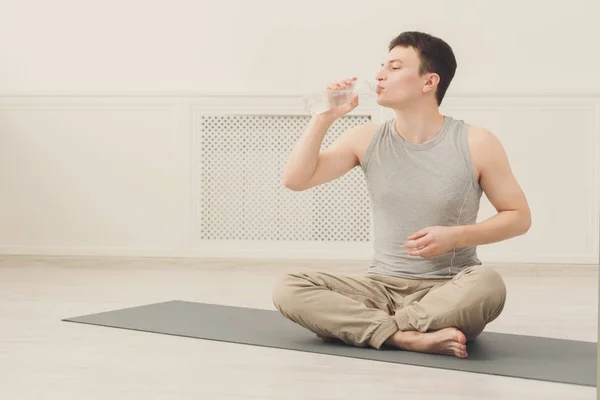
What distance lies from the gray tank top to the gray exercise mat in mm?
200

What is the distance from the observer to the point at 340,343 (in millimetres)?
2029

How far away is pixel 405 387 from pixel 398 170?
24.2 inches

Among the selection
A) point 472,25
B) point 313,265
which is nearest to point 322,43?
point 472,25

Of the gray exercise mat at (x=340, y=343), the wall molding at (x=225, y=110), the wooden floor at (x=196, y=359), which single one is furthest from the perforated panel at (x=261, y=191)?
the gray exercise mat at (x=340, y=343)

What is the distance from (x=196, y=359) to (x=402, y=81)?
0.77 metres

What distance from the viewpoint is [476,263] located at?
210cm

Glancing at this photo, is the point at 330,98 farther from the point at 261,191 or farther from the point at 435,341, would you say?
the point at 261,191

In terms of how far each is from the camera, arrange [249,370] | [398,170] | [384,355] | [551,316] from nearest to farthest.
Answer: [249,370] < [384,355] < [398,170] < [551,316]

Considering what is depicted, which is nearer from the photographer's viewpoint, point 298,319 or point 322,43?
point 298,319

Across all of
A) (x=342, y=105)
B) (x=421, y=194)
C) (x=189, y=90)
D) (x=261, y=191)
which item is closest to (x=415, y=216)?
(x=421, y=194)

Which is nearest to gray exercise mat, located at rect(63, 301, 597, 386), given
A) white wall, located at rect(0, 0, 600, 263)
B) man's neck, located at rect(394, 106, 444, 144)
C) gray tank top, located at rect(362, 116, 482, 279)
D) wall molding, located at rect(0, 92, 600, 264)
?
gray tank top, located at rect(362, 116, 482, 279)

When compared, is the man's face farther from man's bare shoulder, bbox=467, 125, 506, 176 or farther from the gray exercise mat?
the gray exercise mat

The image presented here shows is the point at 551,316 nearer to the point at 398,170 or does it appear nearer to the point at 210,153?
the point at 398,170

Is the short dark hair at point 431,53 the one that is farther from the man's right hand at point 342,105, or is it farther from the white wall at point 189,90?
the white wall at point 189,90
